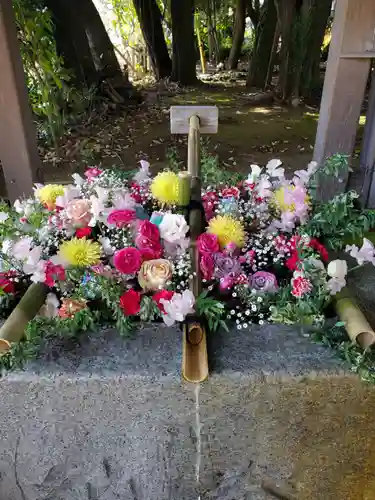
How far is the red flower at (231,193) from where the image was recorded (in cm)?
145

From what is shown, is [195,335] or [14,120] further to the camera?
[14,120]

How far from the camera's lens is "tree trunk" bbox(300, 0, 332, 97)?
5861 mm

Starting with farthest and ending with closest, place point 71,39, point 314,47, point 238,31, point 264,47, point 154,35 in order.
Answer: point 238,31
point 154,35
point 264,47
point 314,47
point 71,39

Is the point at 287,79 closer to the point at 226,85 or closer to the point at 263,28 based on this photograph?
the point at 263,28

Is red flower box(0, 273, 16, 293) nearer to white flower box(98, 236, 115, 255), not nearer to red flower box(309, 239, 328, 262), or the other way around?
white flower box(98, 236, 115, 255)

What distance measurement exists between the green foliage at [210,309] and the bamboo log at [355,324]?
12.4 inches

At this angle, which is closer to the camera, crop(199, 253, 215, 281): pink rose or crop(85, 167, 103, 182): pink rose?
crop(199, 253, 215, 281): pink rose

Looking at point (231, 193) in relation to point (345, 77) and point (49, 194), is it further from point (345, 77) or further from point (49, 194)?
point (345, 77)

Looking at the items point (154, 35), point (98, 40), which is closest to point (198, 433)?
point (98, 40)

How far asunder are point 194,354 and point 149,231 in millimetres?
355

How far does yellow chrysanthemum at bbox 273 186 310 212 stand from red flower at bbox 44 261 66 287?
692 millimetres

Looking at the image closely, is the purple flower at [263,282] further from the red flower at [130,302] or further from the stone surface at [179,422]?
the red flower at [130,302]

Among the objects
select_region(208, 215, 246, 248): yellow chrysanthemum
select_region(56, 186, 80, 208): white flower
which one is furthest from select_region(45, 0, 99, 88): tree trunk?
select_region(208, 215, 246, 248): yellow chrysanthemum

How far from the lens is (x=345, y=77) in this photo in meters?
2.04
